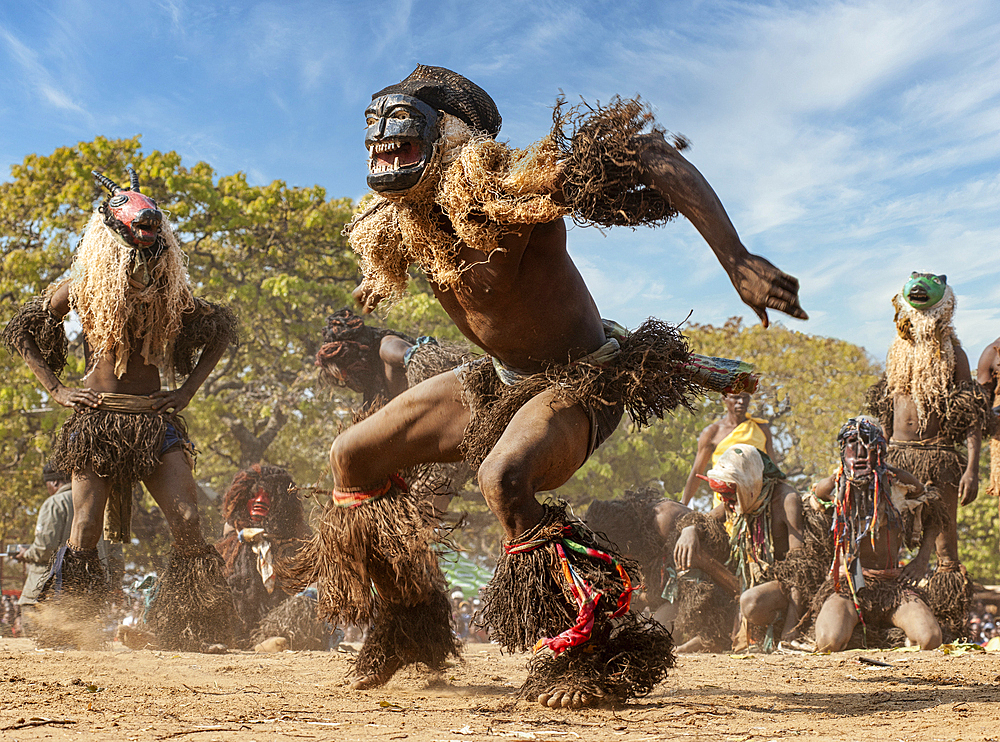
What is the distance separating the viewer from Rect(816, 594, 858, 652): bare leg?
5660mm

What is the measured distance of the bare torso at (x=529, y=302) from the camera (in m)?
3.06

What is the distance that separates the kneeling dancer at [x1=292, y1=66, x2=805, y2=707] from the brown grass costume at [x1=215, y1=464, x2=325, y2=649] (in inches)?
126

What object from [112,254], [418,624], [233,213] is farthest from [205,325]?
[233,213]

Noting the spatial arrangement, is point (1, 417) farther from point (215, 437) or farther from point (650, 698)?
point (650, 698)

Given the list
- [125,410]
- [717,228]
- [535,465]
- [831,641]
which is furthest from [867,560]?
[125,410]

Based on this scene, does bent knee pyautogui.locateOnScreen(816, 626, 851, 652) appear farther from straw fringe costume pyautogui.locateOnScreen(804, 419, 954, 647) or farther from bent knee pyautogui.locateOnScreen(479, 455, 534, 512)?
bent knee pyautogui.locateOnScreen(479, 455, 534, 512)

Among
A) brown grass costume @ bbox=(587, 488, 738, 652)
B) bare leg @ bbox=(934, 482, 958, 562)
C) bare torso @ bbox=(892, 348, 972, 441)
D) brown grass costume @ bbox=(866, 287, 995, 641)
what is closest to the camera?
bare leg @ bbox=(934, 482, 958, 562)

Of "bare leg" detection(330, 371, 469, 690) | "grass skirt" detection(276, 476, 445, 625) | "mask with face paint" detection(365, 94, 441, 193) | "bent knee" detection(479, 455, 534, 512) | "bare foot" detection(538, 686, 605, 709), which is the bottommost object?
"bare foot" detection(538, 686, 605, 709)

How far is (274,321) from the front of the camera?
14516 mm

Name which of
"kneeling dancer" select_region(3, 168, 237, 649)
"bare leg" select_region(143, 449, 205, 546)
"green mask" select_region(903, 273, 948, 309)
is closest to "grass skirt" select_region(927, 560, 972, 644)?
"green mask" select_region(903, 273, 948, 309)

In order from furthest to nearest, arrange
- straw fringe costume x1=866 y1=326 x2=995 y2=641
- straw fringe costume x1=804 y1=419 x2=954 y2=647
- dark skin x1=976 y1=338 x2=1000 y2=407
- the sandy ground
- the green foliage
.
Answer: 1. the green foliage
2. dark skin x1=976 y1=338 x2=1000 y2=407
3. straw fringe costume x1=866 y1=326 x2=995 y2=641
4. straw fringe costume x1=804 y1=419 x2=954 y2=647
5. the sandy ground

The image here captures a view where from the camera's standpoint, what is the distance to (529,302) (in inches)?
122

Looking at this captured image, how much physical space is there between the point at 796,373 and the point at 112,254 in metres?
14.8

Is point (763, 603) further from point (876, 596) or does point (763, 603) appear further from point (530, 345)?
point (530, 345)
